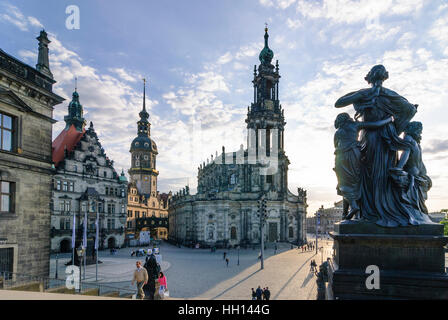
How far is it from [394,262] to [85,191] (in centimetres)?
4996

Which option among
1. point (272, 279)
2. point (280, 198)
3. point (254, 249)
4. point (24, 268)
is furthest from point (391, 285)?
point (280, 198)

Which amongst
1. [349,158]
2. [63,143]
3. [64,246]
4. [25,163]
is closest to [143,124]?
[63,143]

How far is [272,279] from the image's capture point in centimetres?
2509

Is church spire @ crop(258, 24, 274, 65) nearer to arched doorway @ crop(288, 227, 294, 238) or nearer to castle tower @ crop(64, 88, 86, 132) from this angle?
arched doorway @ crop(288, 227, 294, 238)

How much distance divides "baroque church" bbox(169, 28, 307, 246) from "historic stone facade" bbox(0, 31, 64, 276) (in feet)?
136

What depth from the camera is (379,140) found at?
8039 millimetres

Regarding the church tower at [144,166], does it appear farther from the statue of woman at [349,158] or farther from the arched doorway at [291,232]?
the statue of woman at [349,158]

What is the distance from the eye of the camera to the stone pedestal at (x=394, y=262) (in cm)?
666

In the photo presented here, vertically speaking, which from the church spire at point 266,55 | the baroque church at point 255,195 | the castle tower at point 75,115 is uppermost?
the church spire at point 266,55

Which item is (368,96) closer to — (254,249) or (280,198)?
(254,249)

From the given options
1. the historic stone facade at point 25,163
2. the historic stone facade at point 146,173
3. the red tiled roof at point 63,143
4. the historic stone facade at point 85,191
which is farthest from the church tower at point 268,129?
the historic stone facade at point 25,163

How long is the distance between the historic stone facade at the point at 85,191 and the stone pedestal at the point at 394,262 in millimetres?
41606

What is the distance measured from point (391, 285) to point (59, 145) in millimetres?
54293

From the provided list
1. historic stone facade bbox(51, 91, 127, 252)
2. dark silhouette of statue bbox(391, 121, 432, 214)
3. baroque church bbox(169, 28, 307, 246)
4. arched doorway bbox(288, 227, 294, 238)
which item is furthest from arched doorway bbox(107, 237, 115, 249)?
dark silhouette of statue bbox(391, 121, 432, 214)
